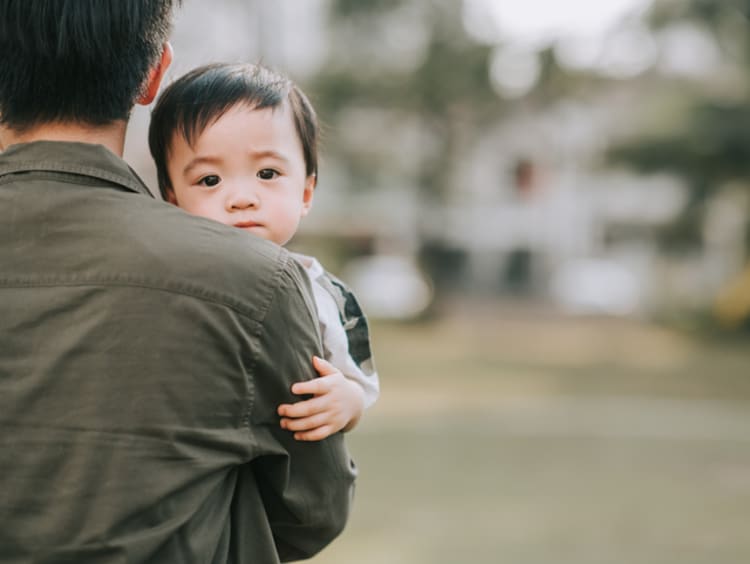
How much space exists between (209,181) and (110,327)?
0.51 meters

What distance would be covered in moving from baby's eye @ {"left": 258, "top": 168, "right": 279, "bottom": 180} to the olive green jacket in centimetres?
39

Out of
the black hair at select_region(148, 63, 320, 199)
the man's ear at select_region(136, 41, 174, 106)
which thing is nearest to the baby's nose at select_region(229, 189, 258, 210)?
the black hair at select_region(148, 63, 320, 199)

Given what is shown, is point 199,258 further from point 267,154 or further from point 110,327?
point 267,154

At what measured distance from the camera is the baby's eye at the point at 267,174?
1733 millimetres

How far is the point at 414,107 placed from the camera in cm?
2389

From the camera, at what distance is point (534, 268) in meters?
34.8

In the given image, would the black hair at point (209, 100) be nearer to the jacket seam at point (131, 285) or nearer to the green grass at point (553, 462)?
the jacket seam at point (131, 285)

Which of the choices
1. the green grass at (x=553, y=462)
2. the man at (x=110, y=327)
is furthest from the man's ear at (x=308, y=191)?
the green grass at (x=553, y=462)

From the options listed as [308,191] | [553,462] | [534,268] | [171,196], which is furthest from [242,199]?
[534,268]

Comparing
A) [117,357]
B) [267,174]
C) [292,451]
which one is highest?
[267,174]

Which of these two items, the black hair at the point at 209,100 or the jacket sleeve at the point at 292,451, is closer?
the jacket sleeve at the point at 292,451

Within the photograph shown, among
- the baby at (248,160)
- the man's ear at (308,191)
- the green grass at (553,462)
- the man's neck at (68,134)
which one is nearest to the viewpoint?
the man's neck at (68,134)

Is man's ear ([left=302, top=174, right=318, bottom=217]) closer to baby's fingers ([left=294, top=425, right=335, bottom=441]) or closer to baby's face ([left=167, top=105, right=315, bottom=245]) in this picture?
baby's face ([left=167, top=105, right=315, bottom=245])

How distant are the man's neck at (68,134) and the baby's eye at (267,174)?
0.35 m
